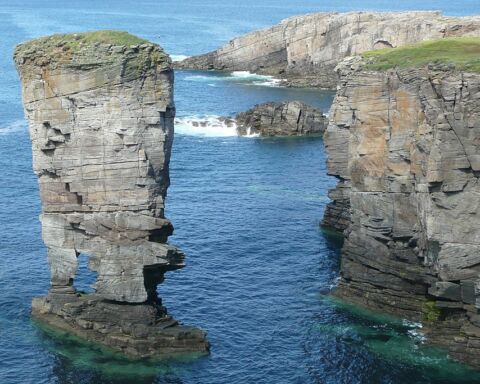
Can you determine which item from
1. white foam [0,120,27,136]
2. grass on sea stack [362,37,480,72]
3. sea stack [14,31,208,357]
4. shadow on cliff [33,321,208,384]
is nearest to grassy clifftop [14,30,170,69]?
sea stack [14,31,208,357]

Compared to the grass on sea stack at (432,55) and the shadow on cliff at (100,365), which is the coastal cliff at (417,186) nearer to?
the grass on sea stack at (432,55)

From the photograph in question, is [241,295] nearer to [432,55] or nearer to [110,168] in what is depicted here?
[110,168]

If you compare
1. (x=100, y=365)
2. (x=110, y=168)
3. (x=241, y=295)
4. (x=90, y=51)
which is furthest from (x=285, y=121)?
(x=100, y=365)

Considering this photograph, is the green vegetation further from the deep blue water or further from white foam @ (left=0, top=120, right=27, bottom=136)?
white foam @ (left=0, top=120, right=27, bottom=136)

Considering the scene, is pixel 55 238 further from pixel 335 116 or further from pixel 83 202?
pixel 335 116

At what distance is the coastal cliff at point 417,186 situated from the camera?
76.8 m

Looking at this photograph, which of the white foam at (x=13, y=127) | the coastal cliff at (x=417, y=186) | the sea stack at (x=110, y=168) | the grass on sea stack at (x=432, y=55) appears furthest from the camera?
the white foam at (x=13, y=127)

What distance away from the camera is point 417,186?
81.9 meters

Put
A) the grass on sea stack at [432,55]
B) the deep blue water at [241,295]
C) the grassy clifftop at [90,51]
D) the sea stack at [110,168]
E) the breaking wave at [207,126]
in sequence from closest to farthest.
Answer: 1. the deep blue water at [241,295]
2. the grassy clifftop at [90,51]
3. the sea stack at [110,168]
4. the grass on sea stack at [432,55]
5. the breaking wave at [207,126]

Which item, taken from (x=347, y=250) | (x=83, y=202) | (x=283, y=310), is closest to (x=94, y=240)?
(x=83, y=202)

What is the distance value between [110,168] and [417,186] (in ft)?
90.1

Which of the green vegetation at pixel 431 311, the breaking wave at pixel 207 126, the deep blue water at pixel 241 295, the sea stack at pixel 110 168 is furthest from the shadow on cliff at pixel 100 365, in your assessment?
the breaking wave at pixel 207 126

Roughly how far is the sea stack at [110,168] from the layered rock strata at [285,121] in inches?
3225

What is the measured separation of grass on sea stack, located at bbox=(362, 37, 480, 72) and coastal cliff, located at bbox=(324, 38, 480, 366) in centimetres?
10
